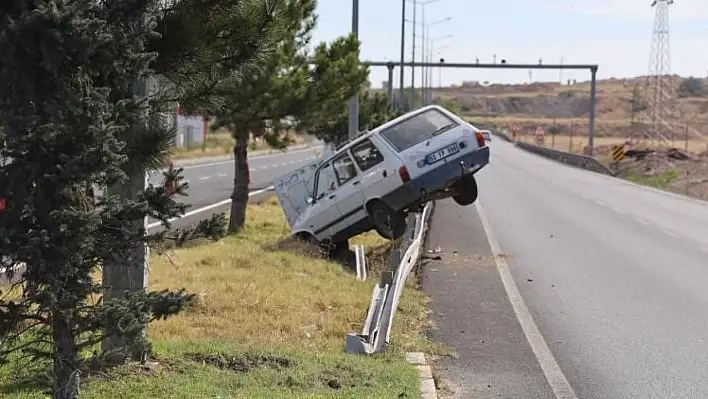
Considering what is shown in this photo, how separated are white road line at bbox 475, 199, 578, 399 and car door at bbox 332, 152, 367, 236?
231 cm

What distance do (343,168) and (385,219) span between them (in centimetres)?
120

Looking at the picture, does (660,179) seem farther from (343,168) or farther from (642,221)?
(343,168)

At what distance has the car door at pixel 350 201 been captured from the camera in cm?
1466

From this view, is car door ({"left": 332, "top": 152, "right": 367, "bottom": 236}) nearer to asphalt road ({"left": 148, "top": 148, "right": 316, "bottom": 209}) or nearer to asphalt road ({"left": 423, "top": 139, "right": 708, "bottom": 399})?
asphalt road ({"left": 423, "top": 139, "right": 708, "bottom": 399})

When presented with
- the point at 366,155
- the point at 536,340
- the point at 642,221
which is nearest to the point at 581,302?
the point at 536,340

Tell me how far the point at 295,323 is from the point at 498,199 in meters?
19.8

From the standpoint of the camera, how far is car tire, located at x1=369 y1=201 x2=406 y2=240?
1449 centimetres

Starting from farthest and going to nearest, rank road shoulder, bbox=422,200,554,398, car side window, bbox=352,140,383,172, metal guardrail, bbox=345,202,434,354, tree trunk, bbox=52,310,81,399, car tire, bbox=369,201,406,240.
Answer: car side window, bbox=352,140,383,172, car tire, bbox=369,201,406,240, metal guardrail, bbox=345,202,434,354, road shoulder, bbox=422,200,554,398, tree trunk, bbox=52,310,81,399

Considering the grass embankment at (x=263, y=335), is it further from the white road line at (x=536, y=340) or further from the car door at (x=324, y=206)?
the white road line at (x=536, y=340)

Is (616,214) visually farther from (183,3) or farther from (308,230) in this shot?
(183,3)

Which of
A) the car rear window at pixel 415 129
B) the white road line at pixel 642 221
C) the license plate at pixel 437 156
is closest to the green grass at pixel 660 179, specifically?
the white road line at pixel 642 221

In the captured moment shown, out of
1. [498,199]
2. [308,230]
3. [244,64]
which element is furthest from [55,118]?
[498,199]

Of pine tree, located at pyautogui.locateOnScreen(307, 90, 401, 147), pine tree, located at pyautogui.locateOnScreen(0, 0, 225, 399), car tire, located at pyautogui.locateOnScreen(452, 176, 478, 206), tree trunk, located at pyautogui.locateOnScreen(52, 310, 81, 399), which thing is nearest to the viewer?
pine tree, located at pyautogui.locateOnScreen(0, 0, 225, 399)

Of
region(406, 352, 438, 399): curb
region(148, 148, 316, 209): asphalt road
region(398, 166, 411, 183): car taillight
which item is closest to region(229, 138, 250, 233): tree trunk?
region(148, 148, 316, 209): asphalt road
